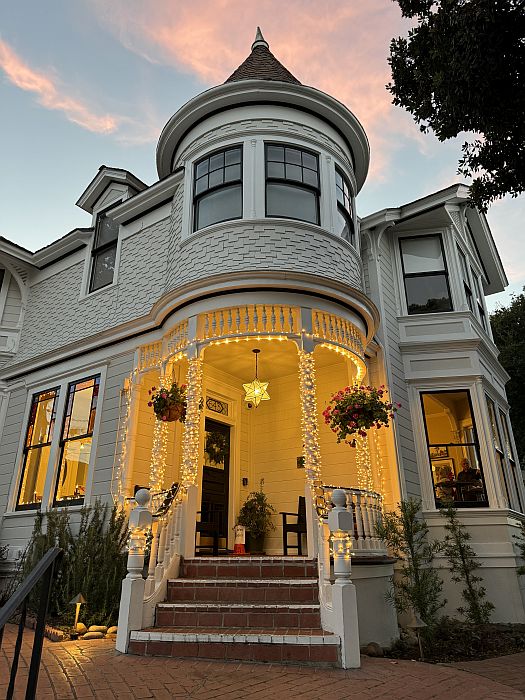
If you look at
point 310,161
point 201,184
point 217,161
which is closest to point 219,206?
point 201,184

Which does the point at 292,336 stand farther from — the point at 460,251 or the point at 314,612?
the point at 460,251

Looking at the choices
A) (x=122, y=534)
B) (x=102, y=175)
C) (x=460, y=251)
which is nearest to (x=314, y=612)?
(x=122, y=534)

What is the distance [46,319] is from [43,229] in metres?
55.3

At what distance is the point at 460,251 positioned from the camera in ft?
35.0

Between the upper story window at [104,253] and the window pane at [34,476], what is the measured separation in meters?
3.59

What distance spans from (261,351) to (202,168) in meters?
3.55

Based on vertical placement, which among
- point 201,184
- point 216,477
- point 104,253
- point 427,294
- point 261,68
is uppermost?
point 261,68

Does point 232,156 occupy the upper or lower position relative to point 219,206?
upper

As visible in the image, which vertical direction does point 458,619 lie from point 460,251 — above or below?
below

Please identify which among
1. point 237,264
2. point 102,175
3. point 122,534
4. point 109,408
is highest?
point 102,175

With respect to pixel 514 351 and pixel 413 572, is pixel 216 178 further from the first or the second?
pixel 514 351

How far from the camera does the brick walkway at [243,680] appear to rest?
334cm

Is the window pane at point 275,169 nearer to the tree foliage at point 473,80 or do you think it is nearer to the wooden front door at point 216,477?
the tree foliage at point 473,80

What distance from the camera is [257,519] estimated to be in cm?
887
